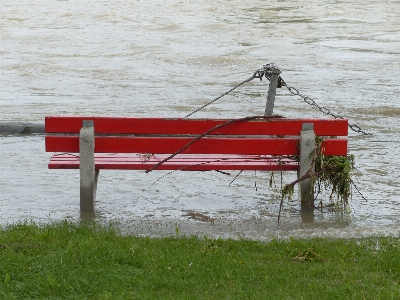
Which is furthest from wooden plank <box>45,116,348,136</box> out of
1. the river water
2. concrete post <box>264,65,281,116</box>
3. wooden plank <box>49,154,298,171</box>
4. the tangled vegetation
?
concrete post <box>264,65,281,116</box>

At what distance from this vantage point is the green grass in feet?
19.0

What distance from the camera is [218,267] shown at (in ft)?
20.4

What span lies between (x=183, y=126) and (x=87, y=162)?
968 mm

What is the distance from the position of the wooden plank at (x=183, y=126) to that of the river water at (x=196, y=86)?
0.91 metres

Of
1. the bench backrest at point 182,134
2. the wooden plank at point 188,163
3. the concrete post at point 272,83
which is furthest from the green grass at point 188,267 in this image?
the concrete post at point 272,83

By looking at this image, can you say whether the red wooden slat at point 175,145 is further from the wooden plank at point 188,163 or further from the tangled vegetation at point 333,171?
the wooden plank at point 188,163

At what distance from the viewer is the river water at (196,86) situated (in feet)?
29.2

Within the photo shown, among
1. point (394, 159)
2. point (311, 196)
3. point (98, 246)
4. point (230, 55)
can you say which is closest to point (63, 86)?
point (230, 55)

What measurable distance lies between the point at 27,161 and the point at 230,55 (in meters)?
14.8

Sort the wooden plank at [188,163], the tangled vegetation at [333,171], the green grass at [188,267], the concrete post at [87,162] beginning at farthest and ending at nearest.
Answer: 1. the wooden plank at [188,163]
2. the tangled vegetation at [333,171]
3. the concrete post at [87,162]
4. the green grass at [188,267]

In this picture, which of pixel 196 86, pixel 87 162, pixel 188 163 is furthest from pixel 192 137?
pixel 196 86

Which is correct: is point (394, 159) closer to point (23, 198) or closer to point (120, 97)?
point (23, 198)

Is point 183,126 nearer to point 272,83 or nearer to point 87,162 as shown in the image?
point 87,162

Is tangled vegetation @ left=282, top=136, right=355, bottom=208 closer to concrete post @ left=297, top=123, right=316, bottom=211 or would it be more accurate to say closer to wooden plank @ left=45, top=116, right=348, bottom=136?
concrete post @ left=297, top=123, right=316, bottom=211
